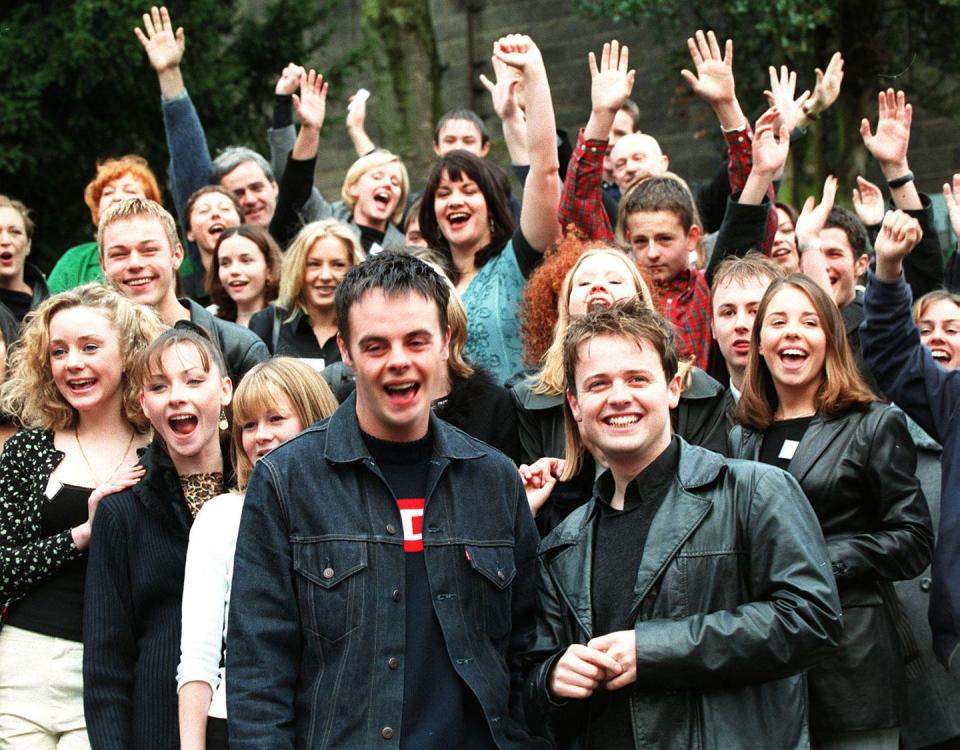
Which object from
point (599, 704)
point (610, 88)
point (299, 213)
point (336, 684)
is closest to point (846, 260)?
point (610, 88)

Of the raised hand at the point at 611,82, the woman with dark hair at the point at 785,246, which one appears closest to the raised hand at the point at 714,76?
the raised hand at the point at 611,82

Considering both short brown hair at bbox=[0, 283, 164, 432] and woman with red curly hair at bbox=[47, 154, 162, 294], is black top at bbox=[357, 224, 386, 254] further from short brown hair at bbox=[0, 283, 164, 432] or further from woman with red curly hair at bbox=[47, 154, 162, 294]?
short brown hair at bbox=[0, 283, 164, 432]

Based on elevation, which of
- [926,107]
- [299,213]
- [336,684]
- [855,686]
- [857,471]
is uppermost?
[926,107]

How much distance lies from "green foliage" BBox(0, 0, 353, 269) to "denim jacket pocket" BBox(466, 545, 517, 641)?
7.57 m

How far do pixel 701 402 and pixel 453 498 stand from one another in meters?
1.34

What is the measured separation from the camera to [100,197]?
6742mm

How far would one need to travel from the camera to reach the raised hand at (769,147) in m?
5.01

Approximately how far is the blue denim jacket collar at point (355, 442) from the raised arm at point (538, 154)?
1.79 meters

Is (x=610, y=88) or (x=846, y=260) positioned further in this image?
(x=846, y=260)

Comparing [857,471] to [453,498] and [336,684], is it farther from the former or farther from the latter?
[336,684]

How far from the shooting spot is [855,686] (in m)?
3.61

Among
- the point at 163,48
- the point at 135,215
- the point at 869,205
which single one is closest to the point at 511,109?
the point at 869,205

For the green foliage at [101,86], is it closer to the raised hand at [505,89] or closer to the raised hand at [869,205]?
the raised hand at [505,89]

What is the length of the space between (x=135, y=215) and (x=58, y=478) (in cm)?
143
